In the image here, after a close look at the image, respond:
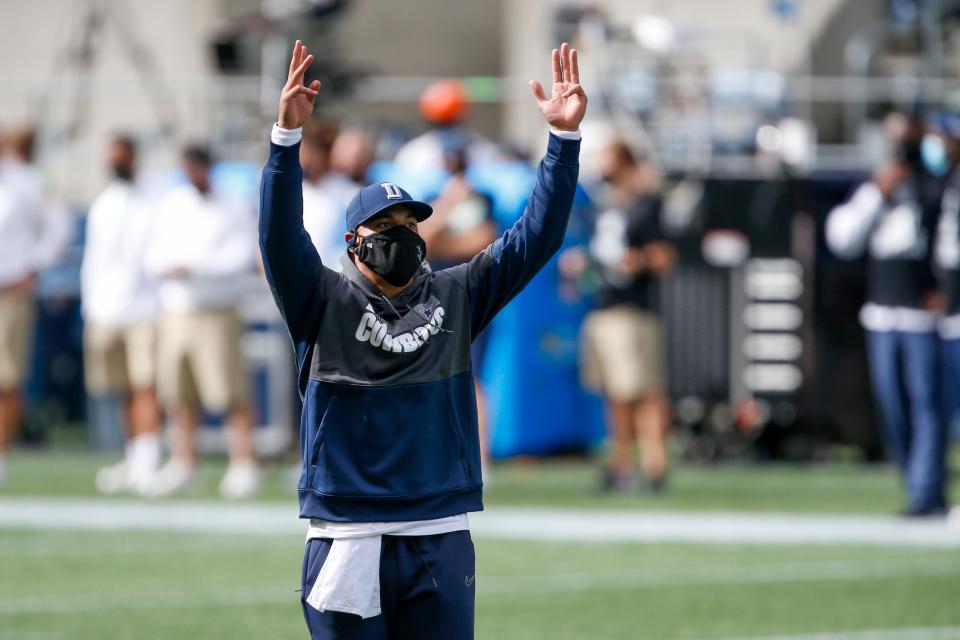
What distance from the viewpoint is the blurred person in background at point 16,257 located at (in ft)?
43.1

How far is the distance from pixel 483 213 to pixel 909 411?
3035mm

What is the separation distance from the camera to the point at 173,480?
12.8 meters

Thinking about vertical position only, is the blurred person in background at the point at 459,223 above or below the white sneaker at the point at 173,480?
above

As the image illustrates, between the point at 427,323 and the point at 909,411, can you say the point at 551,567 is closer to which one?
the point at 909,411

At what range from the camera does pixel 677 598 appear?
837 centimetres

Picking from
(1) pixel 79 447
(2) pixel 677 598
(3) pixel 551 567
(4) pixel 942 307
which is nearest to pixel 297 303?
(2) pixel 677 598

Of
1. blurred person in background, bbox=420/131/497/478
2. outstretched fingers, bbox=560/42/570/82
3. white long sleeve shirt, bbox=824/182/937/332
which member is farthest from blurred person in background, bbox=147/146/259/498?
outstretched fingers, bbox=560/42/570/82

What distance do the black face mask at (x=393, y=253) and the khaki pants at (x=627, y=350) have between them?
25.8 ft

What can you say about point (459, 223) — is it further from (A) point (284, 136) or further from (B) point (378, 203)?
(A) point (284, 136)

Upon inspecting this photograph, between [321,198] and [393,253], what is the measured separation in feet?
25.4

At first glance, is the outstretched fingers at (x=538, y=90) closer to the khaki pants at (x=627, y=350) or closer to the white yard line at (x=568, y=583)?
the white yard line at (x=568, y=583)

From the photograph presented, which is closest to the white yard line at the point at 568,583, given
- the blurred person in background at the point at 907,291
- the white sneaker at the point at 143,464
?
the blurred person in background at the point at 907,291

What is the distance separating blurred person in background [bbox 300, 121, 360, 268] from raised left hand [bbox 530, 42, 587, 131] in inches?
280

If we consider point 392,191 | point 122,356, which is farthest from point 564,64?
point 122,356
